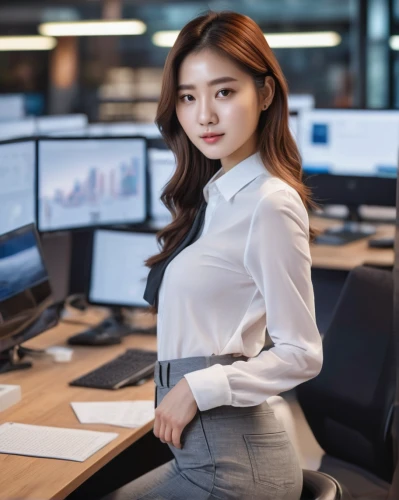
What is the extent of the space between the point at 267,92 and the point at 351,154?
277 cm

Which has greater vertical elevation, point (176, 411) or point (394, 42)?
point (394, 42)

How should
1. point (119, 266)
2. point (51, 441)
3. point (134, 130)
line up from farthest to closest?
point (134, 130) → point (119, 266) → point (51, 441)

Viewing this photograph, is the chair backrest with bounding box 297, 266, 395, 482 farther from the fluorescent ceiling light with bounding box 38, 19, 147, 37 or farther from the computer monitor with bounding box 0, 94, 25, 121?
the fluorescent ceiling light with bounding box 38, 19, 147, 37

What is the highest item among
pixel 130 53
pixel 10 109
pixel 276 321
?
pixel 130 53

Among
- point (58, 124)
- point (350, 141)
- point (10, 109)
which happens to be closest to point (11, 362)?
point (58, 124)

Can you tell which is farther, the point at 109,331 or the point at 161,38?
the point at 161,38

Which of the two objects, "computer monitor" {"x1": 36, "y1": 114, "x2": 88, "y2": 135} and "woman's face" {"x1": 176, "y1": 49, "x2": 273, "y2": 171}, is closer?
"woman's face" {"x1": 176, "y1": 49, "x2": 273, "y2": 171}

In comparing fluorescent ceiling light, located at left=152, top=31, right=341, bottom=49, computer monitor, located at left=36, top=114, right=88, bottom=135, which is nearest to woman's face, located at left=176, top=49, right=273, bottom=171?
computer monitor, located at left=36, top=114, right=88, bottom=135

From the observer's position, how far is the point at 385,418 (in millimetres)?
2215

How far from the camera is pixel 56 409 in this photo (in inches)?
86.3

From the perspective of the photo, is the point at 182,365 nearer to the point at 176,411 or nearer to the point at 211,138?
the point at 176,411

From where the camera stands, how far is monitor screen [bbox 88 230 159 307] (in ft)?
9.80

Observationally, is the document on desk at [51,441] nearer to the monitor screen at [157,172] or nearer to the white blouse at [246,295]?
the white blouse at [246,295]

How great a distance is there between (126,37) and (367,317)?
27.9 feet
